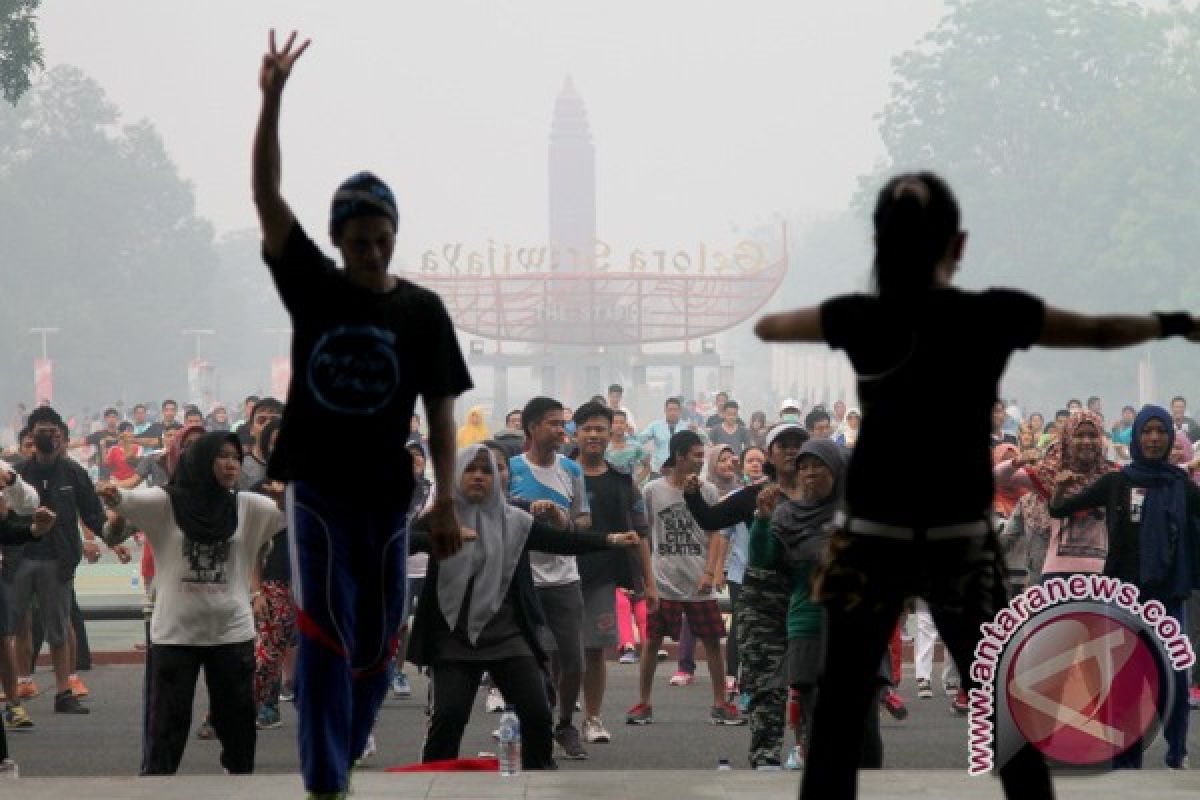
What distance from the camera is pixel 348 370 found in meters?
5.82

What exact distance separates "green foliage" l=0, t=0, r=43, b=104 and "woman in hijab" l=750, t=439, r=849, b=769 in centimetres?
2401

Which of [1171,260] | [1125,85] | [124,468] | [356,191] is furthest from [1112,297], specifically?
[356,191]

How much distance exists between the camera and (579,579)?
12367 millimetres

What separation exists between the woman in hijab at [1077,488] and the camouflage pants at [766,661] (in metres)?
2.11

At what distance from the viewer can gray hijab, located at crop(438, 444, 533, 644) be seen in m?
9.84

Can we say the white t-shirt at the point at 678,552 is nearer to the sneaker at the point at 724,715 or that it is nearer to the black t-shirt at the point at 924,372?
the sneaker at the point at 724,715

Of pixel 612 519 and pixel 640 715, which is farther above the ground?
pixel 612 519

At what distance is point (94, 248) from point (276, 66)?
9891cm

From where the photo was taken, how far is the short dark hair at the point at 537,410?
40.6 feet

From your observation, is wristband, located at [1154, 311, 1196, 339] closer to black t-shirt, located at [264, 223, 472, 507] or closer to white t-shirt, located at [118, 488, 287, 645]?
black t-shirt, located at [264, 223, 472, 507]

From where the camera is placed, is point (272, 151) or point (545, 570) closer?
point (272, 151)

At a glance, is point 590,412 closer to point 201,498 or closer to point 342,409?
point 201,498

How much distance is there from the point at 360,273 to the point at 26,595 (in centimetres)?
869

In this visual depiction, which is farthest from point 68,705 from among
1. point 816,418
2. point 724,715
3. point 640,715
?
point 816,418
